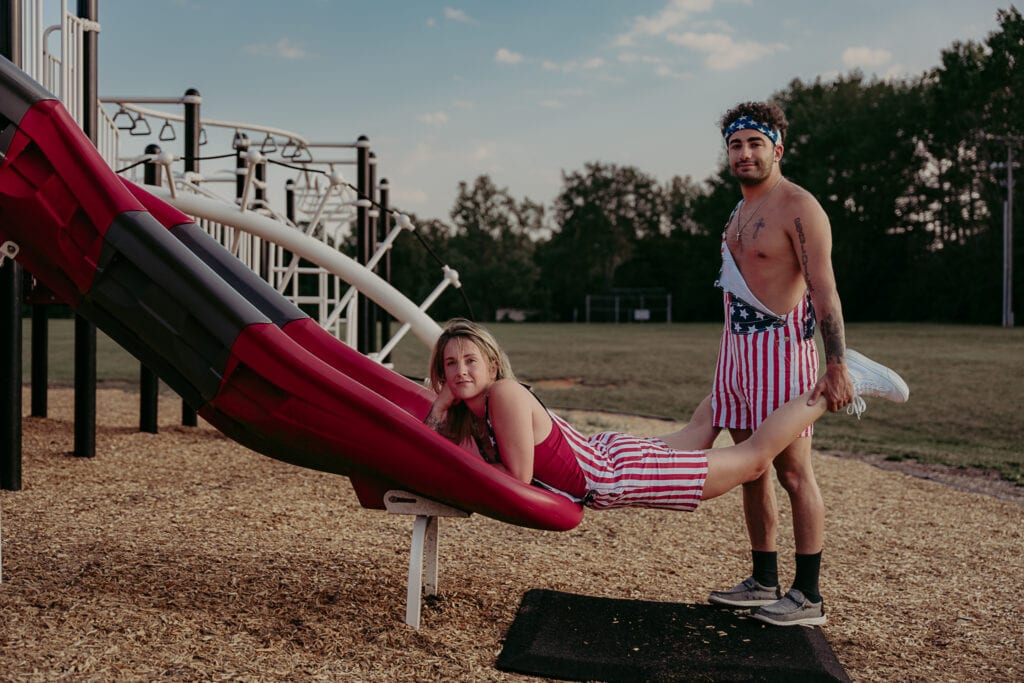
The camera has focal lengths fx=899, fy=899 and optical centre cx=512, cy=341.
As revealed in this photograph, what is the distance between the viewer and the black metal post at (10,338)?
177 inches

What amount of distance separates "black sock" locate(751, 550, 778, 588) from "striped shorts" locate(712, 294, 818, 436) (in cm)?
52

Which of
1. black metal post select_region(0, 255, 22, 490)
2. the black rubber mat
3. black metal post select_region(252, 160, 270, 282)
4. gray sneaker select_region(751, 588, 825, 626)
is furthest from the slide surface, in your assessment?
black metal post select_region(252, 160, 270, 282)

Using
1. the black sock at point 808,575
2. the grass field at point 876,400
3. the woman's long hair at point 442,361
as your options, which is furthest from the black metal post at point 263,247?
the black sock at point 808,575

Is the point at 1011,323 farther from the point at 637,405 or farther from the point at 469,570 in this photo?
the point at 469,570

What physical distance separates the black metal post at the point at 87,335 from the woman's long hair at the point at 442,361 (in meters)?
3.07

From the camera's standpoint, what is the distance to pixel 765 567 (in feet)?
11.1

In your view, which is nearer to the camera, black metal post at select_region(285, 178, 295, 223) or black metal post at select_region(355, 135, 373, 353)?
black metal post at select_region(355, 135, 373, 353)

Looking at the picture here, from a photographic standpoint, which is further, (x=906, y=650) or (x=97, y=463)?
(x=97, y=463)

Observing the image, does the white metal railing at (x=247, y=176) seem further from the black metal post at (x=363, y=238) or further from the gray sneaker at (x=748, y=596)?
the gray sneaker at (x=748, y=596)

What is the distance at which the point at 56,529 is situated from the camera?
3.94 meters

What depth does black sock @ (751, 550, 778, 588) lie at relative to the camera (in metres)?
3.38

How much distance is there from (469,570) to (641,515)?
63.9 inches

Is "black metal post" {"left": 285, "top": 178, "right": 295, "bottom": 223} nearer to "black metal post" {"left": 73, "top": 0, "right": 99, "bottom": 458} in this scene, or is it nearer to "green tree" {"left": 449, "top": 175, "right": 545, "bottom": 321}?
"black metal post" {"left": 73, "top": 0, "right": 99, "bottom": 458}

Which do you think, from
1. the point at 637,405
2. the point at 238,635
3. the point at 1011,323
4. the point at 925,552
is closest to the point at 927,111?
the point at 1011,323
